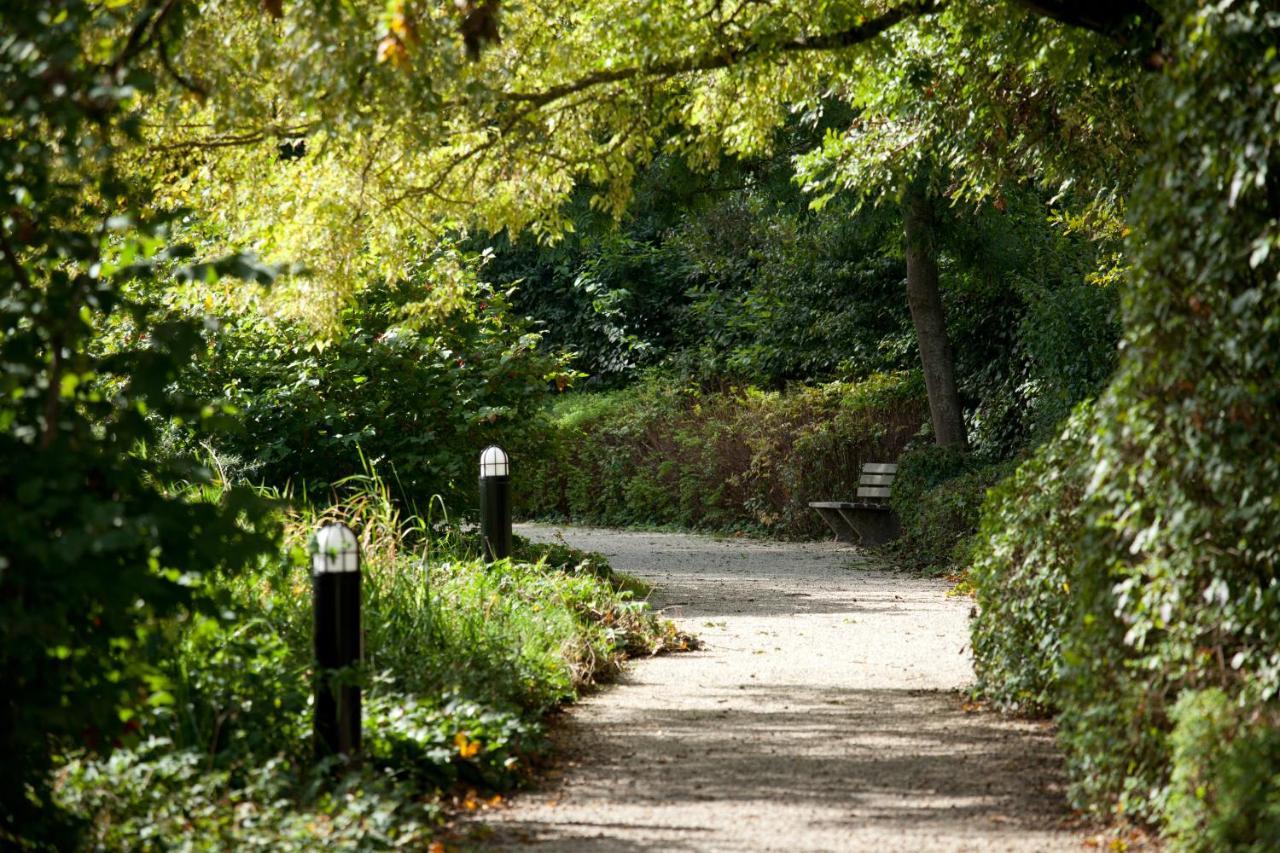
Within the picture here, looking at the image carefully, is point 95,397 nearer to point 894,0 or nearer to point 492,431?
point 894,0

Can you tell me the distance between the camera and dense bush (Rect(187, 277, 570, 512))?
1142 centimetres

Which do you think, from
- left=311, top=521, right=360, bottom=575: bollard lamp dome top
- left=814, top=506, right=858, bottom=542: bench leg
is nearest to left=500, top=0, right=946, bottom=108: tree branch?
left=311, top=521, right=360, bottom=575: bollard lamp dome top

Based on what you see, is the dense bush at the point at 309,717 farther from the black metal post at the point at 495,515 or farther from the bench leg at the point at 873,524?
the bench leg at the point at 873,524

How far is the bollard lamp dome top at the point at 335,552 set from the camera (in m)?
5.08

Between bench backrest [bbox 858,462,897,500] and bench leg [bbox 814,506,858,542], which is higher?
bench backrest [bbox 858,462,897,500]

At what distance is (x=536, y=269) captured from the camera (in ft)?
92.3

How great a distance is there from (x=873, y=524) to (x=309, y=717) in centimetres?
1169

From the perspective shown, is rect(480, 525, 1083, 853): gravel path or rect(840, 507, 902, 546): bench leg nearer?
rect(480, 525, 1083, 853): gravel path

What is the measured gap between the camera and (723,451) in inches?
766

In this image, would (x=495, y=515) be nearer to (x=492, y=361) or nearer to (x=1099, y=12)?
(x=492, y=361)

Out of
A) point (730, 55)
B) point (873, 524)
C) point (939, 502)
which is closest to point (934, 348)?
point (873, 524)

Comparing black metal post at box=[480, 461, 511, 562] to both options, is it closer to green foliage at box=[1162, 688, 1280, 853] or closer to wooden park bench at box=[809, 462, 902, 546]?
green foliage at box=[1162, 688, 1280, 853]

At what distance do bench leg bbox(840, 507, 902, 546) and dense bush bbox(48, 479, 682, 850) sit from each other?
845 centimetres

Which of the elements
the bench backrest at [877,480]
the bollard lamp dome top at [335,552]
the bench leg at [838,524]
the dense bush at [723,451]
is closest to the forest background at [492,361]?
the bollard lamp dome top at [335,552]
